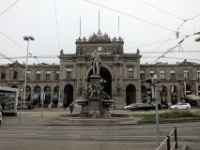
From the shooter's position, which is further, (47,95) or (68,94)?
(47,95)

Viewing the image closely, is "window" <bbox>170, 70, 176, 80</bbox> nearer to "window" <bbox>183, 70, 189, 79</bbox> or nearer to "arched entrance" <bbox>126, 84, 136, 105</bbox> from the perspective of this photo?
"window" <bbox>183, 70, 189, 79</bbox>

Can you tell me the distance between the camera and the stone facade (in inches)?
2290

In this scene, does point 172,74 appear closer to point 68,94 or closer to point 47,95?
point 68,94

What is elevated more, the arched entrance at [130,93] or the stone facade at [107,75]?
the stone facade at [107,75]

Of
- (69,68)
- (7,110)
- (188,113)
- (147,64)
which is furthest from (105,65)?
(188,113)

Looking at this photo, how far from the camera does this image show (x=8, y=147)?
331 inches

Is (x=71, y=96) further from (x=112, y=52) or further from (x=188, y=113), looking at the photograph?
(x=188, y=113)

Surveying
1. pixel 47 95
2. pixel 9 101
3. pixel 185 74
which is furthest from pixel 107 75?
pixel 9 101

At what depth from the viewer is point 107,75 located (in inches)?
2515

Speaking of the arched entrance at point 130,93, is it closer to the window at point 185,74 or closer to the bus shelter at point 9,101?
the window at point 185,74

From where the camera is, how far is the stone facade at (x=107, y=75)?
5816 centimetres

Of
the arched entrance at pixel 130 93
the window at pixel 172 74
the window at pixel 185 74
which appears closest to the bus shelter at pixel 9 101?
the arched entrance at pixel 130 93

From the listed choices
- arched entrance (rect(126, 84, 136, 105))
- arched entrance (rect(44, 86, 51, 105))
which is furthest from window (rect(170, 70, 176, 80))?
arched entrance (rect(44, 86, 51, 105))

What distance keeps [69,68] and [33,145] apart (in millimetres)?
53063
